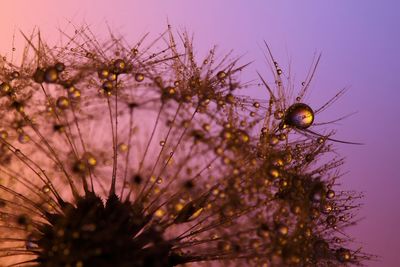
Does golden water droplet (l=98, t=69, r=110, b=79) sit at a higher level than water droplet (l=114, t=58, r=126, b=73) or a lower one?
lower

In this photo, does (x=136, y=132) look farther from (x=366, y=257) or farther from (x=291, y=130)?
(x=366, y=257)

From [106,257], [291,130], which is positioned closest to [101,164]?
[106,257]

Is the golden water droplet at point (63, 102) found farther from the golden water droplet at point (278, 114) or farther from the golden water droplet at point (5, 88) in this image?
the golden water droplet at point (278, 114)

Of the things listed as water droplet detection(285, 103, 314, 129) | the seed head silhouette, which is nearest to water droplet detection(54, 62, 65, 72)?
the seed head silhouette

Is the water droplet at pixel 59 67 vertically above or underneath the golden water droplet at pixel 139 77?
underneath

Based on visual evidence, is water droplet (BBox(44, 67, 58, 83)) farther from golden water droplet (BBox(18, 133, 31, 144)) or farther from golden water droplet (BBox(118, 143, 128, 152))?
golden water droplet (BBox(118, 143, 128, 152))

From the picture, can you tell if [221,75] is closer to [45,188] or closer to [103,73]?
[103,73]

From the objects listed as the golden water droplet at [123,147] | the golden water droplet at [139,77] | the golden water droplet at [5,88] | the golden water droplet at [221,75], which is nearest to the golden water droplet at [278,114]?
the golden water droplet at [221,75]

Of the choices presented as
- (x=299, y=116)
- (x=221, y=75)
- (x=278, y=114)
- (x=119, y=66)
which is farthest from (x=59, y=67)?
(x=299, y=116)
